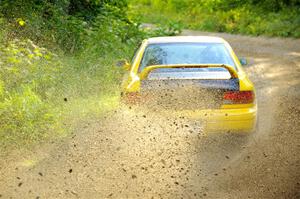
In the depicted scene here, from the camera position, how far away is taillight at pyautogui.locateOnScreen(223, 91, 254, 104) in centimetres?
637

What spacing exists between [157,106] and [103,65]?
5193 mm

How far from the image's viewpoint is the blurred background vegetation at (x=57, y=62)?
725 centimetres

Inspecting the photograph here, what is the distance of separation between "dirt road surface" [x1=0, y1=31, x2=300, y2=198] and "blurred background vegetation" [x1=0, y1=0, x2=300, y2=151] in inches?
20.2

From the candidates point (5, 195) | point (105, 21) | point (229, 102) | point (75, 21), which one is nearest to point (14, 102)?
point (5, 195)

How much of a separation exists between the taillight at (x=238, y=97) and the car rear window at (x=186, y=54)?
758mm

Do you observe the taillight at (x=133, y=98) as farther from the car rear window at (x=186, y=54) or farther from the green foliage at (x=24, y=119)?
the green foliage at (x=24, y=119)

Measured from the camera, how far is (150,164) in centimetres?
600

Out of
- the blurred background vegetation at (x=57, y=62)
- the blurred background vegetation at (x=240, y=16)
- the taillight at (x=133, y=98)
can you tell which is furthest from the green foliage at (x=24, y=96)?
the blurred background vegetation at (x=240, y=16)

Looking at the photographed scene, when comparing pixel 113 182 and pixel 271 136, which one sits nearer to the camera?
pixel 113 182

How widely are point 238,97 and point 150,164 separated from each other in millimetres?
1290

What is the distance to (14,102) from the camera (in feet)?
24.2

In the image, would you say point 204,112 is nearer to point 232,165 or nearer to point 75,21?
point 232,165

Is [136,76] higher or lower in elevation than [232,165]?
higher

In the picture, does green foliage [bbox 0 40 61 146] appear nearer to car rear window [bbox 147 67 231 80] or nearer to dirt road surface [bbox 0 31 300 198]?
dirt road surface [bbox 0 31 300 198]
